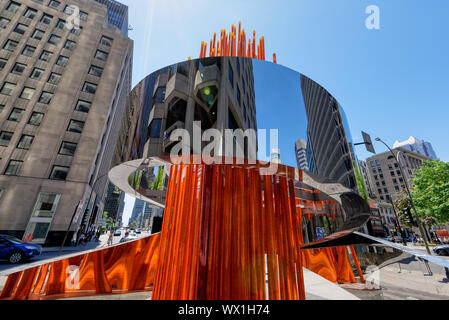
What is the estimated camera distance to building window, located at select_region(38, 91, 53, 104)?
26.0m

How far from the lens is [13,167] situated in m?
22.4

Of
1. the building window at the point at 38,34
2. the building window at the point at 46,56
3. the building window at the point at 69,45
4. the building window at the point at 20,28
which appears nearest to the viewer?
the building window at the point at 46,56

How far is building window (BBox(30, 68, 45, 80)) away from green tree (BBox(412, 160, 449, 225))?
4868 cm

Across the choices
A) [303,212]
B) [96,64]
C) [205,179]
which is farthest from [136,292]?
[96,64]

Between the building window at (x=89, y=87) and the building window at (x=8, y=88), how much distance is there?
8.06 metres

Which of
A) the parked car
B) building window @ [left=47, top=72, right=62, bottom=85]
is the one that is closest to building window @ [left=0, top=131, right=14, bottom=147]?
building window @ [left=47, top=72, right=62, bottom=85]

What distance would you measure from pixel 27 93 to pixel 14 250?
25.2 meters

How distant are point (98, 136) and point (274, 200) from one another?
29254mm

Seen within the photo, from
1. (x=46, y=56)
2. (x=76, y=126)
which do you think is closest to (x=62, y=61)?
(x=46, y=56)

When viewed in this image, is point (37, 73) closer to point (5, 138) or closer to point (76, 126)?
point (76, 126)

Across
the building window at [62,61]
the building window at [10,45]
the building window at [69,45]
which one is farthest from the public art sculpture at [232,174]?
the building window at [10,45]

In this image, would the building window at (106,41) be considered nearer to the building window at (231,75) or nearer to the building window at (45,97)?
A: the building window at (45,97)

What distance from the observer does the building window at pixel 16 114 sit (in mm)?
24406

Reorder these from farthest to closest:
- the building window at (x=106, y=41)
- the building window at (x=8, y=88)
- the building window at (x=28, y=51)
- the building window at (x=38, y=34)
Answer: the building window at (x=106, y=41) < the building window at (x=38, y=34) < the building window at (x=28, y=51) < the building window at (x=8, y=88)
